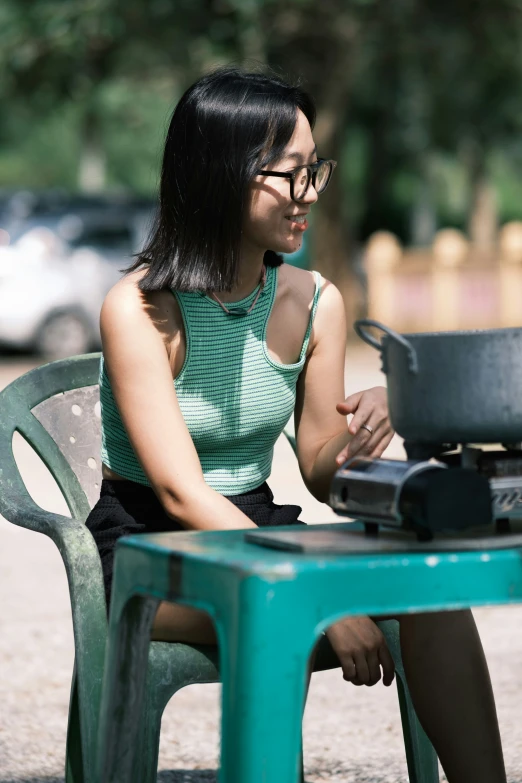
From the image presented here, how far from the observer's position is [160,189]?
2824 millimetres

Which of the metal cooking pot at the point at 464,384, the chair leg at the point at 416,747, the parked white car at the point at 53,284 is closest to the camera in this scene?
the metal cooking pot at the point at 464,384

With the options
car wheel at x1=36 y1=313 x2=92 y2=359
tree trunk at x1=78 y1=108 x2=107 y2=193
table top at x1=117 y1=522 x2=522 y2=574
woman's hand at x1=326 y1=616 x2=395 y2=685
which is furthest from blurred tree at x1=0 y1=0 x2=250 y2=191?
tree trunk at x1=78 y1=108 x2=107 y2=193

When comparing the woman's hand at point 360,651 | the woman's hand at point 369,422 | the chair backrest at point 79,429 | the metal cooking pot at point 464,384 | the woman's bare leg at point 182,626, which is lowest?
the woman's hand at point 360,651

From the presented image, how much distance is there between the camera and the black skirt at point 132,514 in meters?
2.78

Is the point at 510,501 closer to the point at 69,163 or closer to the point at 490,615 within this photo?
the point at 490,615

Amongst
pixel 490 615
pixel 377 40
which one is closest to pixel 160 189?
pixel 490 615

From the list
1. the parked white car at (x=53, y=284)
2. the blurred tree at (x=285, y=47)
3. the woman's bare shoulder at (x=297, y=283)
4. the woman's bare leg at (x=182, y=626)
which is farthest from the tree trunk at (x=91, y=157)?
the woman's bare leg at (x=182, y=626)

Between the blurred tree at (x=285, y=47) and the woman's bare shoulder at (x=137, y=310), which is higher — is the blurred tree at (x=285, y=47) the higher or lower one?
the higher one

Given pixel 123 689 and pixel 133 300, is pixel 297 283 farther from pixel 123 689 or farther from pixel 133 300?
pixel 123 689

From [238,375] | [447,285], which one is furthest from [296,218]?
[447,285]

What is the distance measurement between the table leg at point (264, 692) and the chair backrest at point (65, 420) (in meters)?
1.24

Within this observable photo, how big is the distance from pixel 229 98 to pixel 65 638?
2622 mm

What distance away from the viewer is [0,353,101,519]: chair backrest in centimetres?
311

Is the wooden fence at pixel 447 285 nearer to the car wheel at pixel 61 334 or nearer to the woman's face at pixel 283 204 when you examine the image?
the car wheel at pixel 61 334
